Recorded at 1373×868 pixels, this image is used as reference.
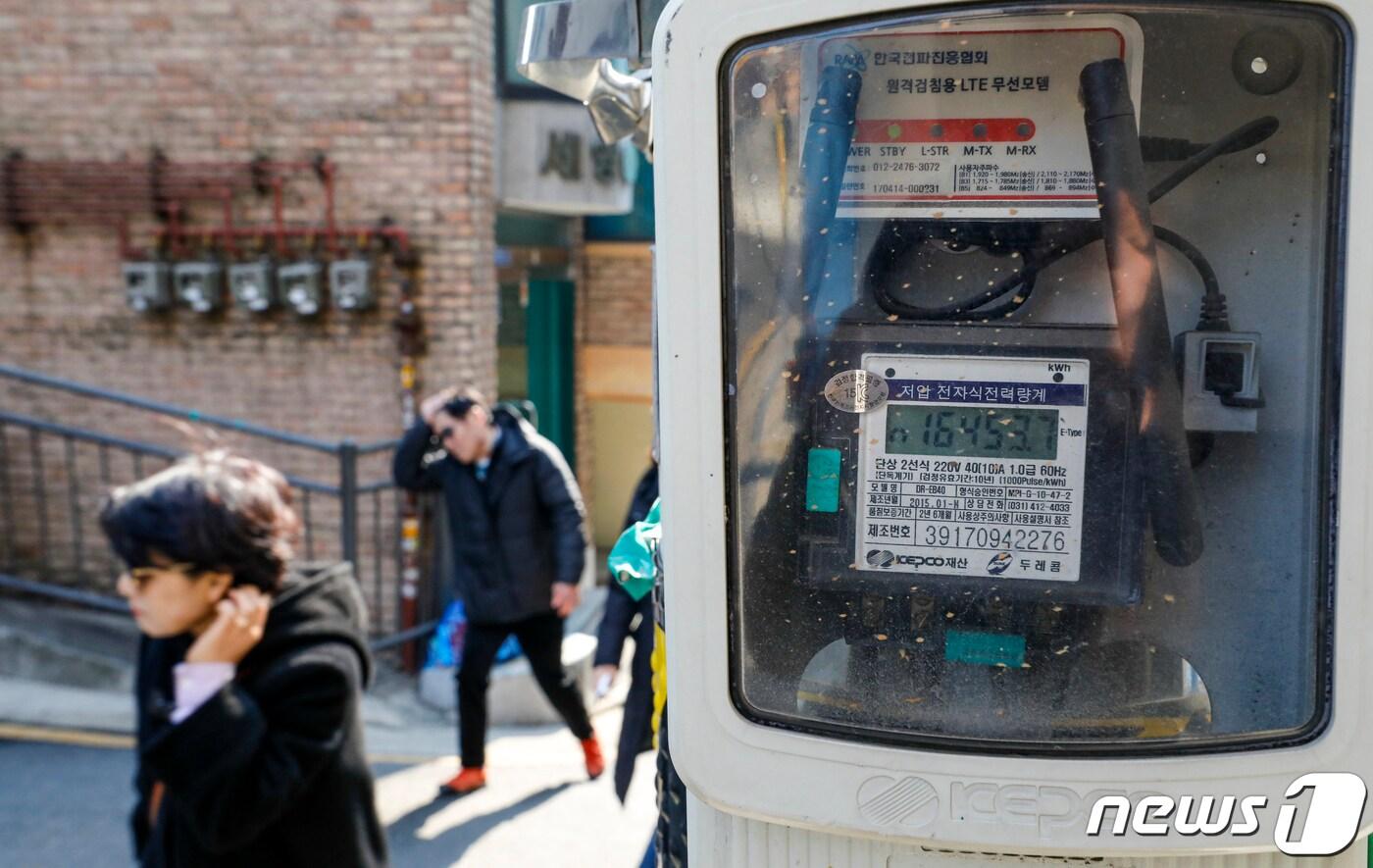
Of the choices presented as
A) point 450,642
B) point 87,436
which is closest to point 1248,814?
point 450,642

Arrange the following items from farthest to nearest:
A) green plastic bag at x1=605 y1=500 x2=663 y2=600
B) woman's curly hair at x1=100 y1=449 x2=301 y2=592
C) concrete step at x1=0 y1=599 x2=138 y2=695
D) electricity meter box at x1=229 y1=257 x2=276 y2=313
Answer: electricity meter box at x1=229 y1=257 x2=276 y2=313, concrete step at x1=0 y1=599 x2=138 y2=695, woman's curly hair at x1=100 y1=449 x2=301 y2=592, green plastic bag at x1=605 y1=500 x2=663 y2=600

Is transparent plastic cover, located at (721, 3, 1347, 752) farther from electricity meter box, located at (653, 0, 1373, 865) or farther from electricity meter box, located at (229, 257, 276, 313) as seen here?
electricity meter box, located at (229, 257, 276, 313)

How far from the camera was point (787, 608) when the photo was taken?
1789mm

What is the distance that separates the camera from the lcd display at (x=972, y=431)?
1.70 m

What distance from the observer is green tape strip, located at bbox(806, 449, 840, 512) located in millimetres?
1760

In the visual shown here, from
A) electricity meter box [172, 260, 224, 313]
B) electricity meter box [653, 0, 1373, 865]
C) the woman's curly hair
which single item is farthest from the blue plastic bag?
electricity meter box [653, 0, 1373, 865]

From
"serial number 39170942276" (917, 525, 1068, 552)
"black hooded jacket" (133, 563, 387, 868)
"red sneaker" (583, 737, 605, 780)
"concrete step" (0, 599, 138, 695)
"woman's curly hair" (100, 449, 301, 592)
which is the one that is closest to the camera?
"serial number 39170942276" (917, 525, 1068, 552)

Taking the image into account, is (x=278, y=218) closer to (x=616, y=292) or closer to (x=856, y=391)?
(x=616, y=292)

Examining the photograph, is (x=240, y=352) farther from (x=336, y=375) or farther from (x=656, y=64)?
(x=656, y=64)

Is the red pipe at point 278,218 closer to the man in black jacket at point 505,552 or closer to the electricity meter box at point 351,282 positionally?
the electricity meter box at point 351,282

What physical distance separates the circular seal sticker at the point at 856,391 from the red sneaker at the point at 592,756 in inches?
155

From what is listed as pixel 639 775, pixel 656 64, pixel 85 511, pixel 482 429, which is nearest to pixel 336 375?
pixel 85 511

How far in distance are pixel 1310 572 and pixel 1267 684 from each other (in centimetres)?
16

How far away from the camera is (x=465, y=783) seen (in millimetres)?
5254
